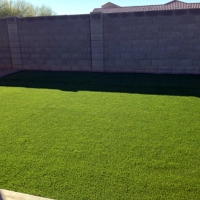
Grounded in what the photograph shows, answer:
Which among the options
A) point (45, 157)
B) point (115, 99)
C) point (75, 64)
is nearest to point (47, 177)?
point (45, 157)

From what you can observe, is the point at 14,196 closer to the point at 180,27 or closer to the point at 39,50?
the point at 180,27

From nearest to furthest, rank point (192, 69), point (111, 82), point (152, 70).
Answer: point (111, 82), point (192, 69), point (152, 70)

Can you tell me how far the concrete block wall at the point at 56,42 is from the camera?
Answer: 8.43 meters

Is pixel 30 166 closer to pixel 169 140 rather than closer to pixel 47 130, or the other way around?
pixel 47 130

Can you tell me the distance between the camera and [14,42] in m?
9.30

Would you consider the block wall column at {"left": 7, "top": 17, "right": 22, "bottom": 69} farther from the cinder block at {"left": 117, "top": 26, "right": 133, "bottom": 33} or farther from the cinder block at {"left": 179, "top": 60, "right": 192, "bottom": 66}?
the cinder block at {"left": 179, "top": 60, "right": 192, "bottom": 66}

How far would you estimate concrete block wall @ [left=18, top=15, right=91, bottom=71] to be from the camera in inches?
332

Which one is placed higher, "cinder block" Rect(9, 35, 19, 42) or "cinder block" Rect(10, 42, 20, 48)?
"cinder block" Rect(9, 35, 19, 42)

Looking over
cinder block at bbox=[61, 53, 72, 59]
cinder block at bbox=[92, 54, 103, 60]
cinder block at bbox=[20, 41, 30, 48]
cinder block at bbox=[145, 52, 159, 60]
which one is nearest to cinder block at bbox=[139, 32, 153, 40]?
cinder block at bbox=[145, 52, 159, 60]

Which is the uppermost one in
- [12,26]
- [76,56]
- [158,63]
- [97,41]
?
[12,26]

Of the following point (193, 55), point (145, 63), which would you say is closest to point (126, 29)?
point (145, 63)

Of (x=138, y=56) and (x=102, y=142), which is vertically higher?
(x=138, y=56)

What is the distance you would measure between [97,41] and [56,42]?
5.98ft

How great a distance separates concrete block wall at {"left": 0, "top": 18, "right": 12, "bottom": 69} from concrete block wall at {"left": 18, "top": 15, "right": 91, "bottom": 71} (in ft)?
2.45
